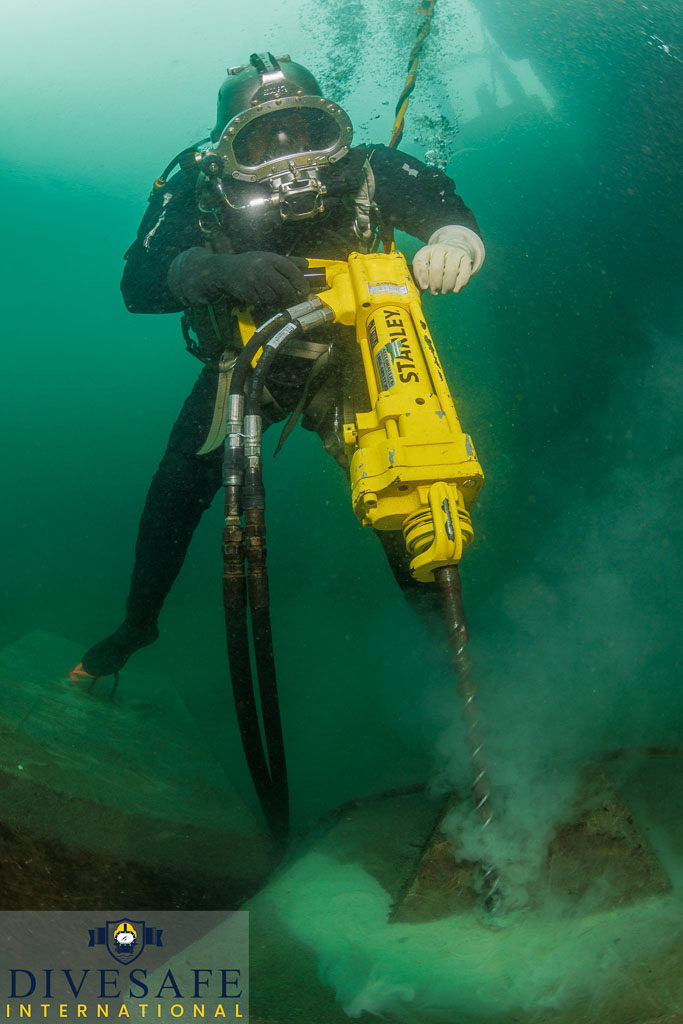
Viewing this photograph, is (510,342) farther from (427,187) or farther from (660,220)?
(427,187)

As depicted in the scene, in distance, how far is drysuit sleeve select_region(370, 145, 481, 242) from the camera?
2352mm

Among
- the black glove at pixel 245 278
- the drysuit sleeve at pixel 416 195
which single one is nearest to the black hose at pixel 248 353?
the black glove at pixel 245 278

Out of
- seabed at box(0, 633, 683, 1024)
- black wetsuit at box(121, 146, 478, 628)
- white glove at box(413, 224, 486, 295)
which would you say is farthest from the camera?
black wetsuit at box(121, 146, 478, 628)

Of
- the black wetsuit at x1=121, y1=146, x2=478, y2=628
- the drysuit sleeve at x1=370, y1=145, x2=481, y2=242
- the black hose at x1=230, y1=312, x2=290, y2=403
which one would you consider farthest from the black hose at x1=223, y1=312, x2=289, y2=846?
the drysuit sleeve at x1=370, y1=145, x2=481, y2=242

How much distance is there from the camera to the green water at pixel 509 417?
121 inches

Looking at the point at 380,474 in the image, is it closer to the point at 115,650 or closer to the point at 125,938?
the point at 125,938

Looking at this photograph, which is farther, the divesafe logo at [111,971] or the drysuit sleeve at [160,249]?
the drysuit sleeve at [160,249]

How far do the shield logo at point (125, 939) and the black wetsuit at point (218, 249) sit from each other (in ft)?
4.84

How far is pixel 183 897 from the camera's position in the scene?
6.16 ft

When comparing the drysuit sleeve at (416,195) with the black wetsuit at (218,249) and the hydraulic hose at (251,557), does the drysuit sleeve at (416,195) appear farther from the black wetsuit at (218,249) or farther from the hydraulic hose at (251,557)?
the hydraulic hose at (251,557)

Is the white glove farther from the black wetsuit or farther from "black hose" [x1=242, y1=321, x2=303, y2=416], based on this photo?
"black hose" [x1=242, y1=321, x2=303, y2=416]

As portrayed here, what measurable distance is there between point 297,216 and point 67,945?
8.77ft

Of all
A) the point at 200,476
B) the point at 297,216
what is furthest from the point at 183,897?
the point at 297,216

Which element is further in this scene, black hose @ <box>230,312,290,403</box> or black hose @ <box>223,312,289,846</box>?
black hose @ <box>230,312,290,403</box>
